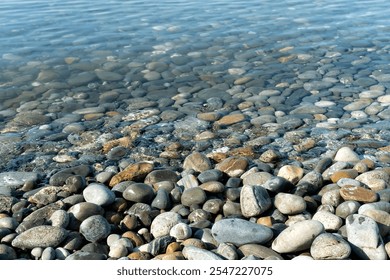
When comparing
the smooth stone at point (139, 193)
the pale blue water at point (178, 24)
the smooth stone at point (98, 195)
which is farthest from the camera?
the pale blue water at point (178, 24)

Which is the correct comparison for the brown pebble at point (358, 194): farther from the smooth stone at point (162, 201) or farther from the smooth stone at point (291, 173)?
the smooth stone at point (162, 201)

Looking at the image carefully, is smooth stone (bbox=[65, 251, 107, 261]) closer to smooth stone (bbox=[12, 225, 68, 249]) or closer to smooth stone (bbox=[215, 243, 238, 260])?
smooth stone (bbox=[12, 225, 68, 249])

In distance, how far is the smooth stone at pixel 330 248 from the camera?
2840mm

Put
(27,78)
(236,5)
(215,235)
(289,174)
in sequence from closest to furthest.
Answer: (215,235) → (289,174) → (27,78) → (236,5)

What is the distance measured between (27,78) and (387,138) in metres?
5.26

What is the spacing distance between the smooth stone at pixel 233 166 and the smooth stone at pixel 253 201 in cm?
56

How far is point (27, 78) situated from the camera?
23.1ft

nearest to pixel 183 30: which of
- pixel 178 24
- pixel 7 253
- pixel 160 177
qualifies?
pixel 178 24

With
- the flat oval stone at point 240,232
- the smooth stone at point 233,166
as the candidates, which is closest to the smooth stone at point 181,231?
the flat oval stone at point 240,232

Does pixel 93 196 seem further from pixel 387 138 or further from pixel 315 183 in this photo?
pixel 387 138

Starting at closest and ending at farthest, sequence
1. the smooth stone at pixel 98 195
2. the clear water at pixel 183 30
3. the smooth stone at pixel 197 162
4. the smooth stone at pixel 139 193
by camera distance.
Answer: the smooth stone at pixel 98 195, the smooth stone at pixel 139 193, the smooth stone at pixel 197 162, the clear water at pixel 183 30

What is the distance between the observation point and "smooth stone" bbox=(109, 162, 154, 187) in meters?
4.03

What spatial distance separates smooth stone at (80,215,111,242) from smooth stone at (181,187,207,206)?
0.66 meters
